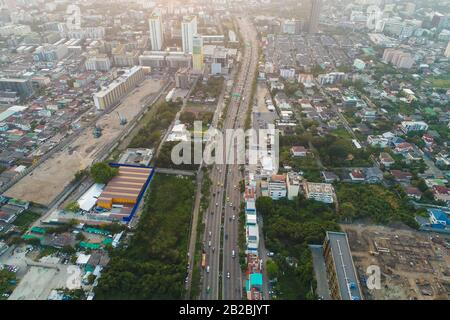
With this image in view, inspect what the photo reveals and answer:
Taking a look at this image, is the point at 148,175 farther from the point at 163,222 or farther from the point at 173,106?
the point at 173,106

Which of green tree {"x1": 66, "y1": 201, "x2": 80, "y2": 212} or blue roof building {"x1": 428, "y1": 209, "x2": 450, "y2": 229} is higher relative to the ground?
blue roof building {"x1": 428, "y1": 209, "x2": 450, "y2": 229}

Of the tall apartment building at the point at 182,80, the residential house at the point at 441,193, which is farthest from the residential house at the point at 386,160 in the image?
the tall apartment building at the point at 182,80

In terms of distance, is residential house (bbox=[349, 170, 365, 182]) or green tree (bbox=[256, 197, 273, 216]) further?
residential house (bbox=[349, 170, 365, 182])

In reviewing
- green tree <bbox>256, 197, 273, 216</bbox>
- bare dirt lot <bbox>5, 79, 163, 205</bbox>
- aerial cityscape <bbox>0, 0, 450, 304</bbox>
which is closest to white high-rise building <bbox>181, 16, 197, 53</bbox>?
aerial cityscape <bbox>0, 0, 450, 304</bbox>

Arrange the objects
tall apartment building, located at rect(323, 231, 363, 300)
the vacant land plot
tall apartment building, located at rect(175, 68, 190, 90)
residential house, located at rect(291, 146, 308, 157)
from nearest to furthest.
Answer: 1. tall apartment building, located at rect(323, 231, 363, 300)
2. the vacant land plot
3. residential house, located at rect(291, 146, 308, 157)
4. tall apartment building, located at rect(175, 68, 190, 90)

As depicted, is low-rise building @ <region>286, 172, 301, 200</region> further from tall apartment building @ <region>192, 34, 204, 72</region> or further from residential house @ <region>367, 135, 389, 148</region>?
tall apartment building @ <region>192, 34, 204, 72</region>

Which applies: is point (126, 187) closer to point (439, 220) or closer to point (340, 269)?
point (340, 269)
